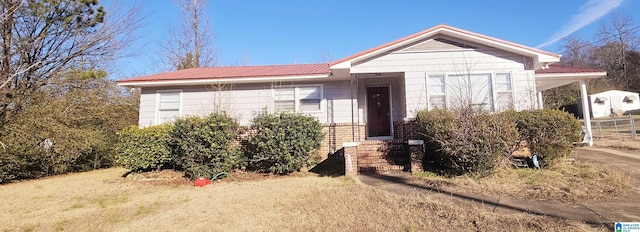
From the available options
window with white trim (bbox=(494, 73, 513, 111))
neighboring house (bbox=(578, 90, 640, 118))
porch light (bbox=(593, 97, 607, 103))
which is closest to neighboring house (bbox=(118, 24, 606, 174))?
window with white trim (bbox=(494, 73, 513, 111))

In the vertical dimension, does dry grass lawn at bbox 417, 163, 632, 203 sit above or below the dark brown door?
below

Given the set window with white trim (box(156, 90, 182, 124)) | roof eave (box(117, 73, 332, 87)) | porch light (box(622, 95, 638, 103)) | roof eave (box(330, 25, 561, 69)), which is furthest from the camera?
porch light (box(622, 95, 638, 103))

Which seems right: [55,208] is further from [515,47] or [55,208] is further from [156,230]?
[515,47]

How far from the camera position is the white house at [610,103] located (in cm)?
3231

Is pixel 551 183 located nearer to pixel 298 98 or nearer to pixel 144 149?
pixel 298 98

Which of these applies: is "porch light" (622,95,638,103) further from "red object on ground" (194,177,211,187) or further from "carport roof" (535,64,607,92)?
"red object on ground" (194,177,211,187)

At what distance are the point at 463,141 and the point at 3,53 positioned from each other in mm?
15865

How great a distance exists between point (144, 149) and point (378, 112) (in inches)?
304

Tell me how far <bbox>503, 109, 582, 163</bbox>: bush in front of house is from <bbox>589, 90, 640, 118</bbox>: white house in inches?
1353

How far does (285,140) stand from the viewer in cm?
812

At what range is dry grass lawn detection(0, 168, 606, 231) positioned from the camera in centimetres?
402

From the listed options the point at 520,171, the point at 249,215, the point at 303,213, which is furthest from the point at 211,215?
the point at 520,171

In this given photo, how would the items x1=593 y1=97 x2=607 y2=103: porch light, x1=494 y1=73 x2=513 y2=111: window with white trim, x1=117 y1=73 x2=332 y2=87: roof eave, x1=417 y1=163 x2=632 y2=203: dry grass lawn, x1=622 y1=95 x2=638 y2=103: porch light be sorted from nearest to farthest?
x1=417 y1=163 x2=632 y2=203: dry grass lawn, x1=494 y1=73 x2=513 y2=111: window with white trim, x1=117 y1=73 x2=332 y2=87: roof eave, x1=593 y1=97 x2=607 y2=103: porch light, x1=622 y1=95 x2=638 y2=103: porch light

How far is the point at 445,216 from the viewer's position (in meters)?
4.21
